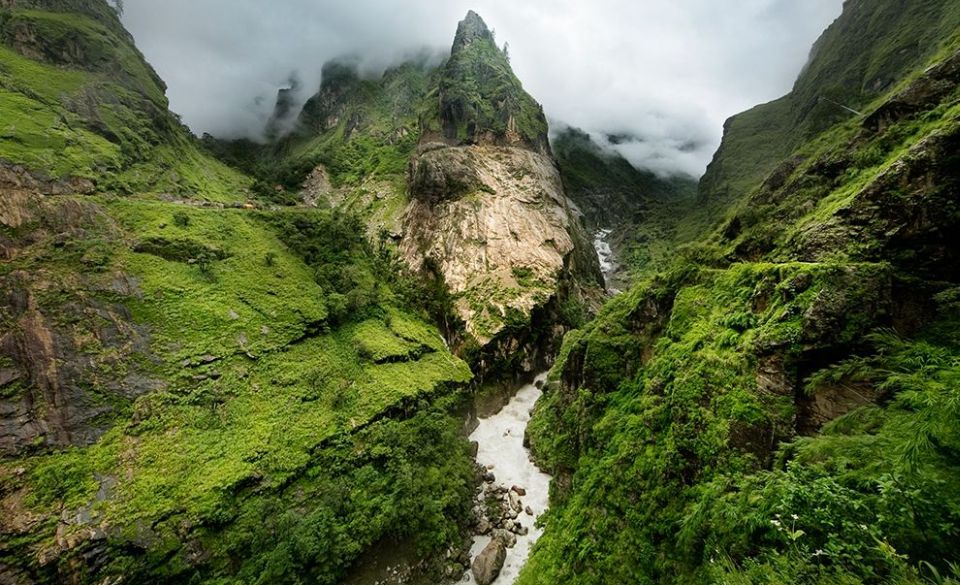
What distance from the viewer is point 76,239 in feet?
104

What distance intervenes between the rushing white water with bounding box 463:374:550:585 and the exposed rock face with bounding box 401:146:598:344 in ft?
31.2

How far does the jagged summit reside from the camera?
97875mm

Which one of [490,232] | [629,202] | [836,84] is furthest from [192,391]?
[629,202]

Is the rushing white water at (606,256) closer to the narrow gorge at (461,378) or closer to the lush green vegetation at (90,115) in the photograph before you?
the narrow gorge at (461,378)

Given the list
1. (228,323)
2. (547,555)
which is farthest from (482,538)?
(228,323)

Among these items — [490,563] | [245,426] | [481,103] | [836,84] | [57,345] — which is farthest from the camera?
[481,103]

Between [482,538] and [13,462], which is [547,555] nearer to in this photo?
[482,538]

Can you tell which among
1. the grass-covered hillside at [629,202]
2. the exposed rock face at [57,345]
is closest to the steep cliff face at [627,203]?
the grass-covered hillside at [629,202]

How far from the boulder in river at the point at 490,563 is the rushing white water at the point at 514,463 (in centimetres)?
42

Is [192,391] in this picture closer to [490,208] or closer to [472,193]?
[490,208]

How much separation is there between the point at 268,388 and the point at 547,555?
24.1 metres

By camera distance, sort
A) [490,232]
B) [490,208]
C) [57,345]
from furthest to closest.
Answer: [490,208]
[490,232]
[57,345]

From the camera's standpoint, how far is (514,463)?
3544 centimetres

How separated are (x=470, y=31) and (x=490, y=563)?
381 feet
